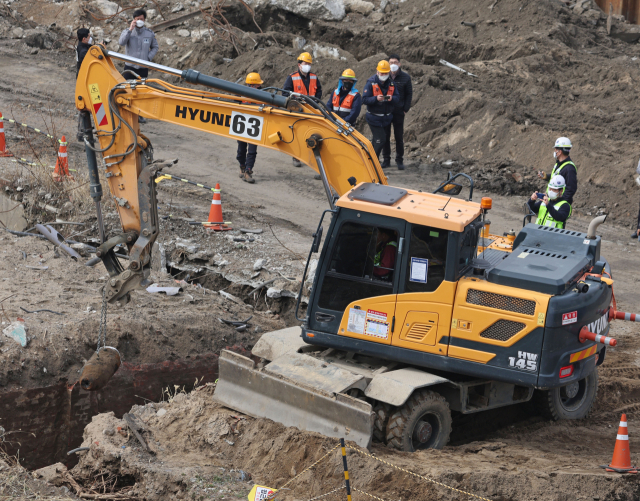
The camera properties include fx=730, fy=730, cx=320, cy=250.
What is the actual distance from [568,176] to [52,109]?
13.1 metres

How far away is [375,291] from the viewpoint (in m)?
6.85

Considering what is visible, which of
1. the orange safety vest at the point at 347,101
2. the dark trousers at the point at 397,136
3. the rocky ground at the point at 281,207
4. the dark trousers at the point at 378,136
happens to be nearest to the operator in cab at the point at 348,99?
the orange safety vest at the point at 347,101

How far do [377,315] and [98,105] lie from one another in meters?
3.47

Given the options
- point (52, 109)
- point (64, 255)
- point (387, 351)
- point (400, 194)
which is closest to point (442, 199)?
point (400, 194)

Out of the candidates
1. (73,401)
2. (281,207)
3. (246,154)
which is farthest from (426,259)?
(246,154)

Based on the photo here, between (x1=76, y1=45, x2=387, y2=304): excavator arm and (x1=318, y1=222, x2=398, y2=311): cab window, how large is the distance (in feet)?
1.82

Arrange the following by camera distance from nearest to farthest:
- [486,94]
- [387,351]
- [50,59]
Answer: [387,351] < [486,94] < [50,59]

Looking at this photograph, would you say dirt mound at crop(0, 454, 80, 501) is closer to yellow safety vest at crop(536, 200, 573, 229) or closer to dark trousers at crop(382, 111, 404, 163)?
yellow safety vest at crop(536, 200, 573, 229)

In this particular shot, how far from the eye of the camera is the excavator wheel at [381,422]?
6.66 m

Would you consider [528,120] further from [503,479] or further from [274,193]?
[503,479]

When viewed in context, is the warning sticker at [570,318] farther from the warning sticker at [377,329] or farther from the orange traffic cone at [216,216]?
the orange traffic cone at [216,216]

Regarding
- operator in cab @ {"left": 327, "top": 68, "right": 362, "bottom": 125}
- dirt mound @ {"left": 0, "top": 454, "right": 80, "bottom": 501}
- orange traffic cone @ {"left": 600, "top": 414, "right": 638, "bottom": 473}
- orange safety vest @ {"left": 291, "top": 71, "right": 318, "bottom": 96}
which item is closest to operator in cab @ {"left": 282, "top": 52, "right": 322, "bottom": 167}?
orange safety vest @ {"left": 291, "top": 71, "right": 318, "bottom": 96}

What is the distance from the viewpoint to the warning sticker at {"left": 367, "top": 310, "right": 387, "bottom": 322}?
6836 mm

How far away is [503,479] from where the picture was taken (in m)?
6.04
